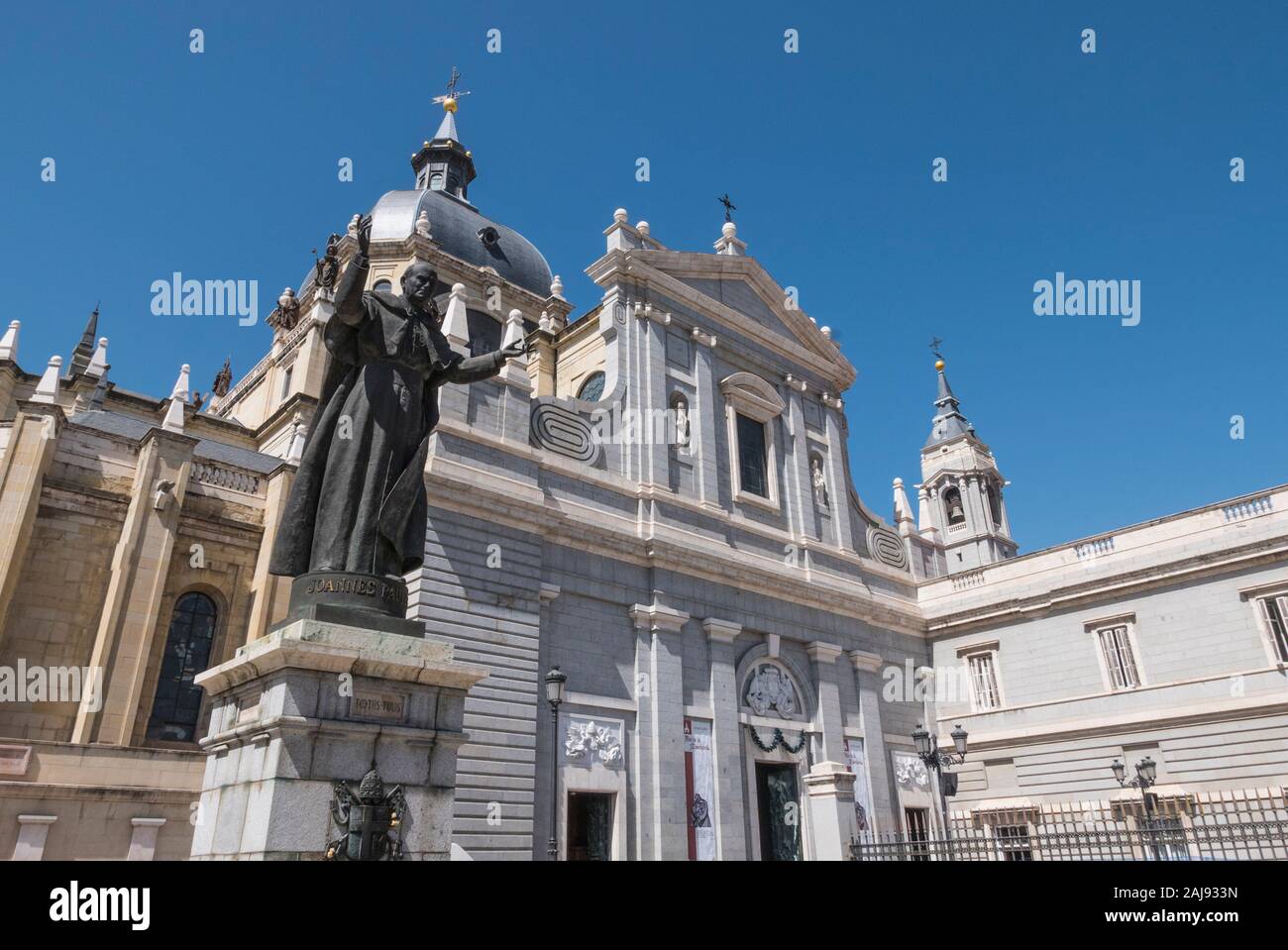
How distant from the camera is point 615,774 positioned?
17.4 m

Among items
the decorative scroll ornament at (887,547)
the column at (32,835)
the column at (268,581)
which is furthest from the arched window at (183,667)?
the decorative scroll ornament at (887,547)

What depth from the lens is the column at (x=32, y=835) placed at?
46.3 feet

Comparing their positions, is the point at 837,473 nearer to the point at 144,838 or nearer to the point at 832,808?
the point at 832,808

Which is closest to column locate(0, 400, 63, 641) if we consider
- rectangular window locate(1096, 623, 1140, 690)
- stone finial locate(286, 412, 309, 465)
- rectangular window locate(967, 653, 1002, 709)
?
stone finial locate(286, 412, 309, 465)

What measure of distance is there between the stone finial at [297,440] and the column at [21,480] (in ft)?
17.4

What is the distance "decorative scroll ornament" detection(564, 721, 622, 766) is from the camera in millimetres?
16969

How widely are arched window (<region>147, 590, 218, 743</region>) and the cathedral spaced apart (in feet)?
0.22

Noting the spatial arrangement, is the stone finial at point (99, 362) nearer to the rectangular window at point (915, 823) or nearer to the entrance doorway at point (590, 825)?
the entrance doorway at point (590, 825)

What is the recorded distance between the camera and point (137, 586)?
1791cm

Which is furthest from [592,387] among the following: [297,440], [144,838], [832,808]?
[144,838]

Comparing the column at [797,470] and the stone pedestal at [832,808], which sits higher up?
the column at [797,470]

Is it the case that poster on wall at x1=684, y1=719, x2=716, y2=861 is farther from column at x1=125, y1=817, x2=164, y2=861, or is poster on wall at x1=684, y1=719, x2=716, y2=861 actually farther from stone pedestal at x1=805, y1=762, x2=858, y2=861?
column at x1=125, y1=817, x2=164, y2=861

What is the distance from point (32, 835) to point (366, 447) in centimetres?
1370
